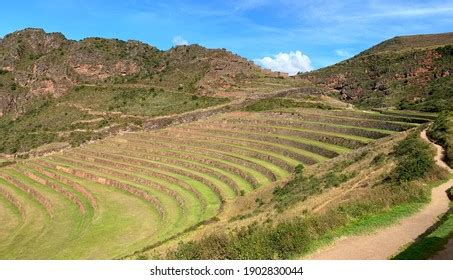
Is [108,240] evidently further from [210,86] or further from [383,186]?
[210,86]

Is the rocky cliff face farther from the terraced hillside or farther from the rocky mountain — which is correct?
the terraced hillside

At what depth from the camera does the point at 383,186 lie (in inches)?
499

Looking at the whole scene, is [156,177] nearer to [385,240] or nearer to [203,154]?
[203,154]

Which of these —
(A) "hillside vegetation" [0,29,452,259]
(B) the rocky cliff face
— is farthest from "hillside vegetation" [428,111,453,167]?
(B) the rocky cliff face

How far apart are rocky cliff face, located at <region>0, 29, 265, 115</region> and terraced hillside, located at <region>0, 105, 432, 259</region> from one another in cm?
2360

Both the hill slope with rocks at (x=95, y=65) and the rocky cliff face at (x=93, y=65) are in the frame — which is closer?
the hill slope with rocks at (x=95, y=65)

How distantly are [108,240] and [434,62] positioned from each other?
51.0 metres

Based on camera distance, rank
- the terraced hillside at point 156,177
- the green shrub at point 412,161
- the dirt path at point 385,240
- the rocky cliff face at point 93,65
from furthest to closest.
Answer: the rocky cliff face at point 93,65
the terraced hillside at point 156,177
the green shrub at point 412,161
the dirt path at point 385,240

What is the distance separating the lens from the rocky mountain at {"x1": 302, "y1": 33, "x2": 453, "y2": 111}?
48.3 meters

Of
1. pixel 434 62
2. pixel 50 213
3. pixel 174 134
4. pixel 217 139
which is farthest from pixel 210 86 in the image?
pixel 50 213

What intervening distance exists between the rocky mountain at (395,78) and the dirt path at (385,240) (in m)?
27.0

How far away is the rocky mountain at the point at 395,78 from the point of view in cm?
4835

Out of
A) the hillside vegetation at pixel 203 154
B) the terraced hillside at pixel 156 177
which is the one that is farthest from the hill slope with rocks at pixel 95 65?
the terraced hillside at pixel 156 177

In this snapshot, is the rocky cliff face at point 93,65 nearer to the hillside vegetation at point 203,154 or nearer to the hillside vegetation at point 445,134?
the hillside vegetation at point 203,154
